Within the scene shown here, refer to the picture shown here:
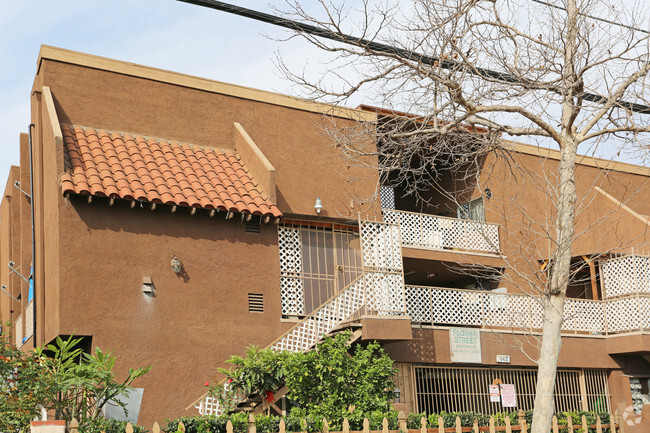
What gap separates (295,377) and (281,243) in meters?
4.00

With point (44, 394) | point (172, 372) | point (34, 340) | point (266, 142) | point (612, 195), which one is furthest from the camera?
point (612, 195)

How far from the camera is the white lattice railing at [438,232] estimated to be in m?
20.5

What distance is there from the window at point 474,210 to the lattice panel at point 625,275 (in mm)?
3538

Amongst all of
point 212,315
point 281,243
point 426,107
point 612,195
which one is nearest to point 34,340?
point 212,315

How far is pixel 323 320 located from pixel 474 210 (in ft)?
28.1

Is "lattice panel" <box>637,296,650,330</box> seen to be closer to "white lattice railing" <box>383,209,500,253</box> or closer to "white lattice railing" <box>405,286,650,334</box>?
"white lattice railing" <box>405,286,650,334</box>

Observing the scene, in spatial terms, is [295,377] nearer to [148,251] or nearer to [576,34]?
[148,251]

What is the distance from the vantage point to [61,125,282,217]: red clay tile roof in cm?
1523

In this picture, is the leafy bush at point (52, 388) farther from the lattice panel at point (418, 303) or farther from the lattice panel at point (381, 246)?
the lattice panel at point (418, 303)

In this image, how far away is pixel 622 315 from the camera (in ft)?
68.1

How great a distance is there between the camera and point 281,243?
17.4 m


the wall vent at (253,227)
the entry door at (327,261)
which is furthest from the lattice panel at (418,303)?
the wall vent at (253,227)

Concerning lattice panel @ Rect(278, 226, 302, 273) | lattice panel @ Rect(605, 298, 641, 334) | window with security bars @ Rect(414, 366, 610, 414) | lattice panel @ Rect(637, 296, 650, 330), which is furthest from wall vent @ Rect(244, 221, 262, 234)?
lattice panel @ Rect(637, 296, 650, 330)

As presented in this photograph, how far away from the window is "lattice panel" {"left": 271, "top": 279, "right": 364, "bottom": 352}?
23.9 feet
